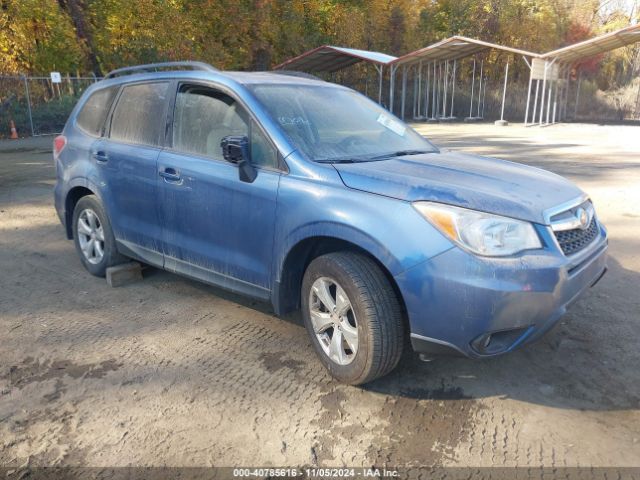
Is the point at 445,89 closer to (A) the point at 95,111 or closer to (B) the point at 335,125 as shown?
(A) the point at 95,111

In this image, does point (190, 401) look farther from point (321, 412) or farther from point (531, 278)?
point (531, 278)

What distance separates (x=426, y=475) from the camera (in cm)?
238

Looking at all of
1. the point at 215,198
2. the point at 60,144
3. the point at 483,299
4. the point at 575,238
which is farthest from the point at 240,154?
the point at 60,144

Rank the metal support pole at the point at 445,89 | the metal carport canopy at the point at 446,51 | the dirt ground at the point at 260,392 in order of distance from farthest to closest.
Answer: the metal support pole at the point at 445,89 < the metal carport canopy at the point at 446,51 < the dirt ground at the point at 260,392

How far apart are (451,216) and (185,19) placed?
26.7 metres

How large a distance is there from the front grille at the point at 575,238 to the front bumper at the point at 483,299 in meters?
0.11

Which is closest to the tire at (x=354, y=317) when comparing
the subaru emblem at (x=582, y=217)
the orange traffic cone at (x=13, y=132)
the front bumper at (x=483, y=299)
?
the front bumper at (x=483, y=299)

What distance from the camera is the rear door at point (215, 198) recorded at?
3307mm

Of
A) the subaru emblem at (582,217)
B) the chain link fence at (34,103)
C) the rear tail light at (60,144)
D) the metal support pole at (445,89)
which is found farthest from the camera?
the metal support pole at (445,89)

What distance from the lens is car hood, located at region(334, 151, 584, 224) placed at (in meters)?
2.74

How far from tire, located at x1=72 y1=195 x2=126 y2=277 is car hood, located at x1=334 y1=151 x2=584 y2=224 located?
7.94ft

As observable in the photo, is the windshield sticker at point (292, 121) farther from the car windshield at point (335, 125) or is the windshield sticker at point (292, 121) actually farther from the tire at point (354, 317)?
the tire at point (354, 317)

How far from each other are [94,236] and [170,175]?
4.58 feet

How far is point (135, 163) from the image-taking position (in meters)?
4.09
